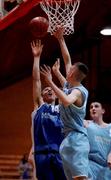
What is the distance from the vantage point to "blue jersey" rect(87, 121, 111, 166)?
17.1 ft

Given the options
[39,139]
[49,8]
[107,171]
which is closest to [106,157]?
[107,171]

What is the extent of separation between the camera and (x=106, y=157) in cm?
523

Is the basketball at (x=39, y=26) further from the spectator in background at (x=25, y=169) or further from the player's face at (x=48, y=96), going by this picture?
the spectator in background at (x=25, y=169)

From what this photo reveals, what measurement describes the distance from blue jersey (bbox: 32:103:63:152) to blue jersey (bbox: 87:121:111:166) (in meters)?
0.32

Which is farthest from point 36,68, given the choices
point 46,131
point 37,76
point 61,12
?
point 61,12

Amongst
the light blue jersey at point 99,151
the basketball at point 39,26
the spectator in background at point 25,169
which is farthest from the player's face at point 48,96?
the spectator in background at point 25,169

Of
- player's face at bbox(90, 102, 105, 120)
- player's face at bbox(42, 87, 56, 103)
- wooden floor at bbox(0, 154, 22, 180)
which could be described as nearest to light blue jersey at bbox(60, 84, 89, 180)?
player's face at bbox(42, 87, 56, 103)

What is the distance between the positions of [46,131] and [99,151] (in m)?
0.58

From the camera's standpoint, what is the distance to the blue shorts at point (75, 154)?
4.45m

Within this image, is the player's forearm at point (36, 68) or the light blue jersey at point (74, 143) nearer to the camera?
the light blue jersey at point (74, 143)

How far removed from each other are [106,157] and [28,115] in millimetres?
6229

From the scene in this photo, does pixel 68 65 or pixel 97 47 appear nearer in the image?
pixel 68 65

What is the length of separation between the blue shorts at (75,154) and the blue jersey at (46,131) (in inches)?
27.1

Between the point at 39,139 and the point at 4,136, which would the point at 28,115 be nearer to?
the point at 4,136
